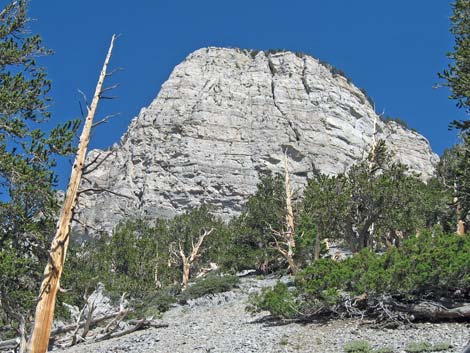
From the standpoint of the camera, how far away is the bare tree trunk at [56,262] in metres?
8.73

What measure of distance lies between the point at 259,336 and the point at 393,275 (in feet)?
14.1

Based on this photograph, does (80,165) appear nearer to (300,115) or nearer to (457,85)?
(457,85)

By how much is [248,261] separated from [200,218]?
14034mm

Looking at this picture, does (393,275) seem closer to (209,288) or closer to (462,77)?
(462,77)

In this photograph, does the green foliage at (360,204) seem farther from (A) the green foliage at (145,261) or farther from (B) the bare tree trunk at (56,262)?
(B) the bare tree trunk at (56,262)

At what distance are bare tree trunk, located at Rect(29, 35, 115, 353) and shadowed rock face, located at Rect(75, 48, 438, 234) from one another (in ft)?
235

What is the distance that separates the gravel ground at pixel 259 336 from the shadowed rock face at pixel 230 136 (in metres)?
61.5

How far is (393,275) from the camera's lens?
1608 cm

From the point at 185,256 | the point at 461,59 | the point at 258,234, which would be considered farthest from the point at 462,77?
the point at 185,256

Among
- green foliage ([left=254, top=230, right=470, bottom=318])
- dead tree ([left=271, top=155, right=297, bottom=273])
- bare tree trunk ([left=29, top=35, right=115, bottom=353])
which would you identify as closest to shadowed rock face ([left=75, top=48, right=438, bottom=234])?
dead tree ([left=271, top=155, right=297, bottom=273])

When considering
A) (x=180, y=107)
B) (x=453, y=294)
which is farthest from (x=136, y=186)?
(x=453, y=294)

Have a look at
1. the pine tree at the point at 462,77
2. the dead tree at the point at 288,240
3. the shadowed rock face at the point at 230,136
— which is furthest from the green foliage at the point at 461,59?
the shadowed rock face at the point at 230,136

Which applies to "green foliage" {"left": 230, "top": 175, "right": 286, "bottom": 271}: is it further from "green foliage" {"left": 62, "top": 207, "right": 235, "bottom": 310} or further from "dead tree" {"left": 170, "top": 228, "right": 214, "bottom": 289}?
"dead tree" {"left": 170, "top": 228, "right": 214, "bottom": 289}

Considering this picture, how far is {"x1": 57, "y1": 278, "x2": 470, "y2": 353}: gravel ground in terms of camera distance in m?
13.9
